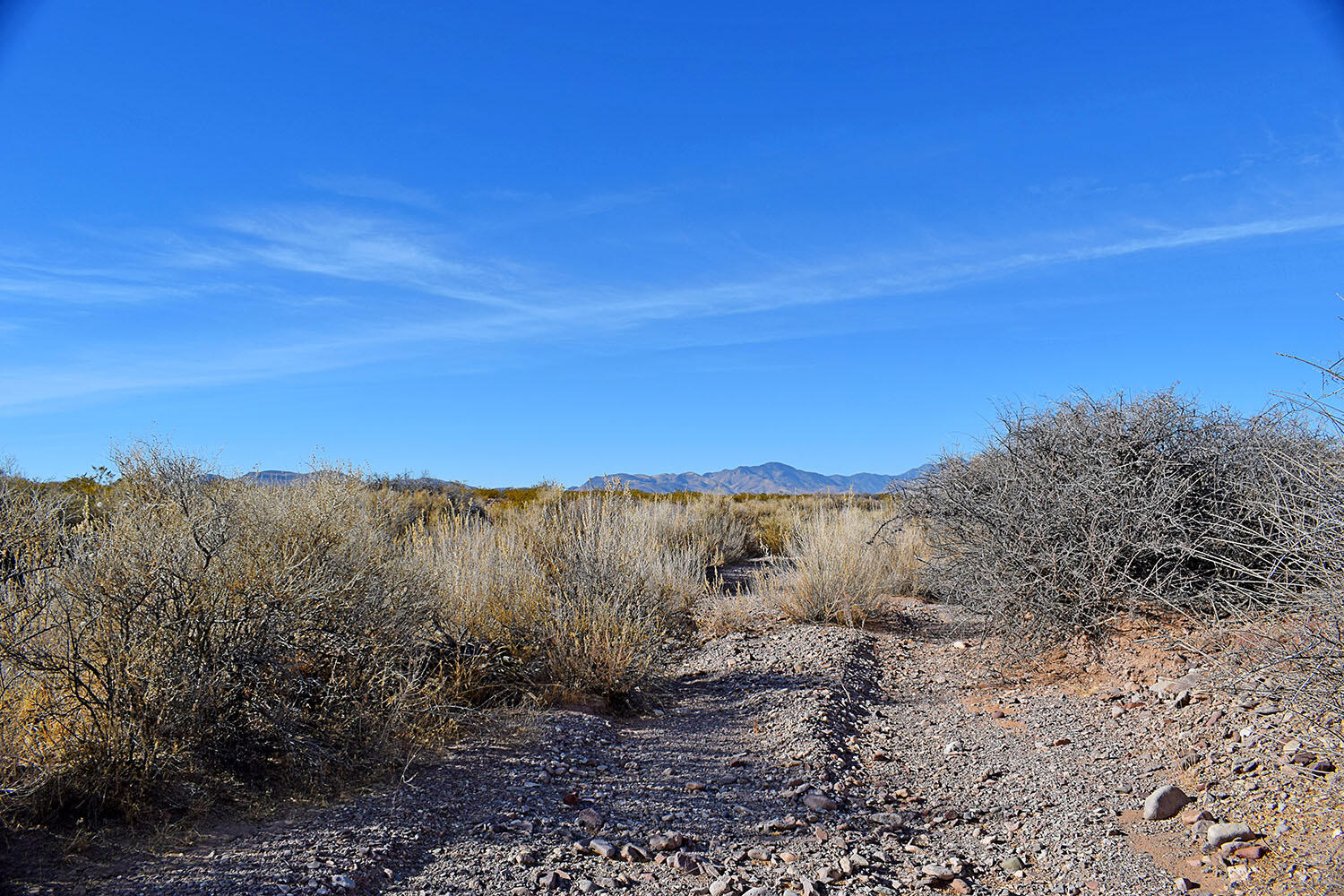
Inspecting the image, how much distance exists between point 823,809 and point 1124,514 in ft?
12.9

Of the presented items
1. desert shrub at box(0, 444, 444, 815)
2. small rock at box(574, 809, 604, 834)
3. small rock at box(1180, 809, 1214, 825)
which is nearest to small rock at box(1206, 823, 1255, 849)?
small rock at box(1180, 809, 1214, 825)

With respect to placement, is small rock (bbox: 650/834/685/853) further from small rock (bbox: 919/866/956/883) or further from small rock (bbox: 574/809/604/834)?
small rock (bbox: 919/866/956/883)

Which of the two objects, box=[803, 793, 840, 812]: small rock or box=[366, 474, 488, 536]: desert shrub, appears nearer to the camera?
box=[803, 793, 840, 812]: small rock

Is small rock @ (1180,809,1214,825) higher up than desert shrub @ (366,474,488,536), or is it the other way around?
desert shrub @ (366,474,488,536)

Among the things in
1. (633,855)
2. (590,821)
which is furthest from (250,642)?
(633,855)

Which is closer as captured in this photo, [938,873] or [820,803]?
[938,873]

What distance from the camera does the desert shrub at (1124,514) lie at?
6422 millimetres

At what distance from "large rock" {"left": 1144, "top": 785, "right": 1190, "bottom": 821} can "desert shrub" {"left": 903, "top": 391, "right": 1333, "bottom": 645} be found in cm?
216

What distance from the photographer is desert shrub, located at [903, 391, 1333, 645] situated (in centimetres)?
642

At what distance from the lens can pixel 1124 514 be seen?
6.68m

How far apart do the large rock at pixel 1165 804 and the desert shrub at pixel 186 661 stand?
159 inches

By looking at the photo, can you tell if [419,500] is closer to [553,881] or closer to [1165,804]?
[553,881]

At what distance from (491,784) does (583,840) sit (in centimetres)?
83

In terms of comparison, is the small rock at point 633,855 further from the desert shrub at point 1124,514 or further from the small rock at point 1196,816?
the desert shrub at point 1124,514
